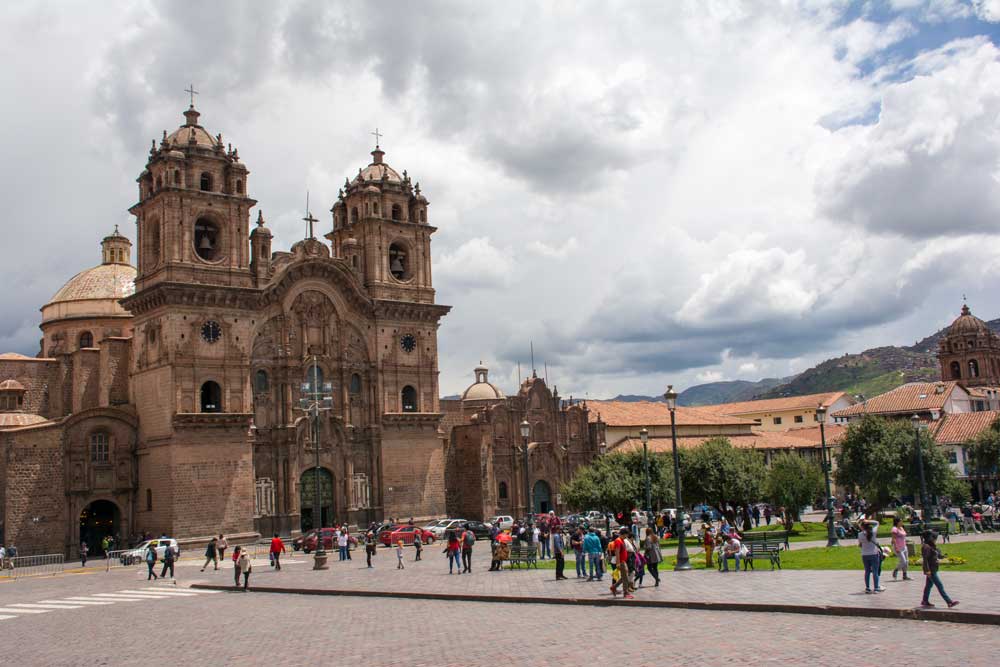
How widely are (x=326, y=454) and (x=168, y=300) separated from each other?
12.0 m

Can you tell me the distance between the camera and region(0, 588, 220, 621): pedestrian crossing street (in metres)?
25.6

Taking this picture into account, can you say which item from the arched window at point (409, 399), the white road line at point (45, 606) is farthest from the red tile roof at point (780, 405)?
the white road line at point (45, 606)

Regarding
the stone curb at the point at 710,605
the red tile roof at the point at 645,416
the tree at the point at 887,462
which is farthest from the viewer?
the red tile roof at the point at 645,416

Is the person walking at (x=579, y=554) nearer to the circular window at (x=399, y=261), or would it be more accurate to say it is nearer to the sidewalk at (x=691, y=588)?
the sidewalk at (x=691, y=588)

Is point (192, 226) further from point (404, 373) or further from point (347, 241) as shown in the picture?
point (404, 373)

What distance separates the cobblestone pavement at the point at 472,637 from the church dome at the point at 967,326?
94.9 metres

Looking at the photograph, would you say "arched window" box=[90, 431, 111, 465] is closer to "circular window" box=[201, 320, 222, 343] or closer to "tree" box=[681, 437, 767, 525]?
"circular window" box=[201, 320, 222, 343]

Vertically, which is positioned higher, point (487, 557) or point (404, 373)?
point (404, 373)

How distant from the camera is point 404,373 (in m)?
57.1

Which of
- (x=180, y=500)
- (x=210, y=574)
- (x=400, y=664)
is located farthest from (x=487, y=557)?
(x=400, y=664)

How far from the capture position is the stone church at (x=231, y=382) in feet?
155

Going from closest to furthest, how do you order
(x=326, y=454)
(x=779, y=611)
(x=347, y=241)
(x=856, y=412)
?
1. (x=779, y=611)
2. (x=326, y=454)
3. (x=347, y=241)
4. (x=856, y=412)

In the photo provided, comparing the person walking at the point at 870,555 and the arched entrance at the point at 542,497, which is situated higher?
the arched entrance at the point at 542,497

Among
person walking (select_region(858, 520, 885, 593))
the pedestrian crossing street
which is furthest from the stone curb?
the pedestrian crossing street
